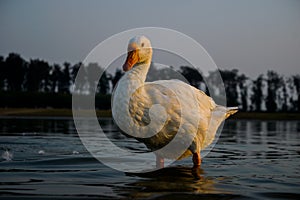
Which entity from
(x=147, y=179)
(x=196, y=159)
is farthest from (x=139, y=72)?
(x=196, y=159)

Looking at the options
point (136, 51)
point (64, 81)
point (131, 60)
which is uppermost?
point (64, 81)

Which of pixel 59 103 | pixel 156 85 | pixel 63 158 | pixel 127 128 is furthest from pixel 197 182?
pixel 59 103

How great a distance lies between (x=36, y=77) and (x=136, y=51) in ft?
333

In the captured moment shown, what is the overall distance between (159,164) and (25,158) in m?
3.05

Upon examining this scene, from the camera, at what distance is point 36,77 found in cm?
10425

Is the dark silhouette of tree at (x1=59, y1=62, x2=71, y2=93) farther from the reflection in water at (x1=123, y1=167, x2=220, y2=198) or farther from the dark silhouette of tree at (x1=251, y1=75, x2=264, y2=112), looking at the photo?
the reflection in water at (x1=123, y1=167, x2=220, y2=198)

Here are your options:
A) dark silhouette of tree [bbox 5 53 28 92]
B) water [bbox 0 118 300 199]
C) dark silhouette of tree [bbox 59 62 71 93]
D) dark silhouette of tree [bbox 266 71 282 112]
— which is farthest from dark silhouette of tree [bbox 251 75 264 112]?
water [bbox 0 118 300 199]

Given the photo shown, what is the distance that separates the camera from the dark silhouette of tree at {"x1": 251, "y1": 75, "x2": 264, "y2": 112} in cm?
10188

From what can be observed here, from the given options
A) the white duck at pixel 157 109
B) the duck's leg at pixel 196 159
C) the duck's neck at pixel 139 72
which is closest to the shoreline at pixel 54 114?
the duck's leg at pixel 196 159

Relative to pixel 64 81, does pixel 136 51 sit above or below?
below

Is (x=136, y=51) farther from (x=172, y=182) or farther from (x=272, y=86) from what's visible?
(x=272, y=86)

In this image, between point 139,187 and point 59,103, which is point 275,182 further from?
point 59,103

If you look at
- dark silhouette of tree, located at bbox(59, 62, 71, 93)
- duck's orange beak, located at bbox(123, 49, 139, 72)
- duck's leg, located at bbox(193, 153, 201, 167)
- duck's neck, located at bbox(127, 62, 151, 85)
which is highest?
dark silhouette of tree, located at bbox(59, 62, 71, 93)

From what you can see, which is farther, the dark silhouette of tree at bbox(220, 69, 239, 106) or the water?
the dark silhouette of tree at bbox(220, 69, 239, 106)
